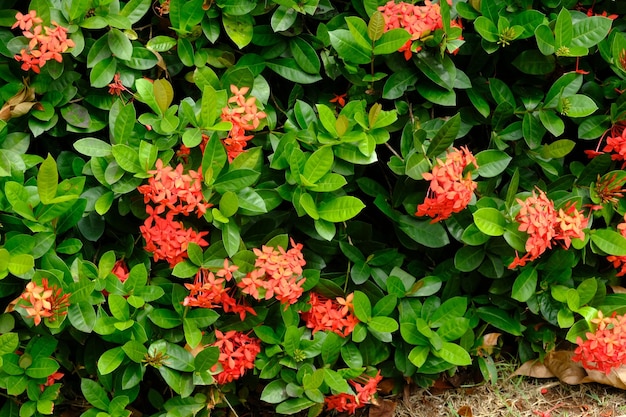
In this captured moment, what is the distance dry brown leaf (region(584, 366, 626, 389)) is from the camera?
9.10ft

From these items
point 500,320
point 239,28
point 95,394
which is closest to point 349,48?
point 239,28

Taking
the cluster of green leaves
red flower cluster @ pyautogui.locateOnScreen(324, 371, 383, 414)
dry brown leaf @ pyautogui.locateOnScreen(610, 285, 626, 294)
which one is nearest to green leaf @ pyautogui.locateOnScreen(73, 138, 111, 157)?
the cluster of green leaves

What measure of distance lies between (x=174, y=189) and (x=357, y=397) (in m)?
0.99

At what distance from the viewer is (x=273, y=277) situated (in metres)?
2.21

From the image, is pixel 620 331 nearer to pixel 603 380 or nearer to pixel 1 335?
pixel 603 380

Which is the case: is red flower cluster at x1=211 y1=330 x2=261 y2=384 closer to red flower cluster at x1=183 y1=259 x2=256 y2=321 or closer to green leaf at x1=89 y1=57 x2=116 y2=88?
red flower cluster at x1=183 y1=259 x2=256 y2=321

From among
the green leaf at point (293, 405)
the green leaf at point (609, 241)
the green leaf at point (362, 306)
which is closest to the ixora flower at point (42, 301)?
the green leaf at point (293, 405)

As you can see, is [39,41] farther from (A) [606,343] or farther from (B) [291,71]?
(A) [606,343]

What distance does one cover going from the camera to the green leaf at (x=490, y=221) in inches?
91.5

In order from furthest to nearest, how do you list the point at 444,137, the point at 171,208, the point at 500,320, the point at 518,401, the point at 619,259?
the point at 518,401
the point at 500,320
the point at 619,259
the point at 444,137
the point at 171,208

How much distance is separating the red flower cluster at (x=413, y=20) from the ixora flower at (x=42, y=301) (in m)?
1.32

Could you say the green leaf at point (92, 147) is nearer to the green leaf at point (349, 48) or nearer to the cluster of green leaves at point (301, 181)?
the cluster of green leaves at point (301, 181)

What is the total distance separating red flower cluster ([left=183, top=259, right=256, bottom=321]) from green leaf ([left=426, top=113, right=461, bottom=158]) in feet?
2.50

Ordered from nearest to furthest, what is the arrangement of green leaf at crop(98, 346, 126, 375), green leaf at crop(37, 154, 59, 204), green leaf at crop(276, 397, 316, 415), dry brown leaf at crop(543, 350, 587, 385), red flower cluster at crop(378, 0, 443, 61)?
green leaf at crop(37, 154, 59, 204) → green leaf at crop(98, 346, 126, 375) → red flower cluster at crop(378, 0, 443, 61) → green leaf at crop(276, 397, 316, 415) → dry brown leaf at crop(543, 350, 587, 385)
